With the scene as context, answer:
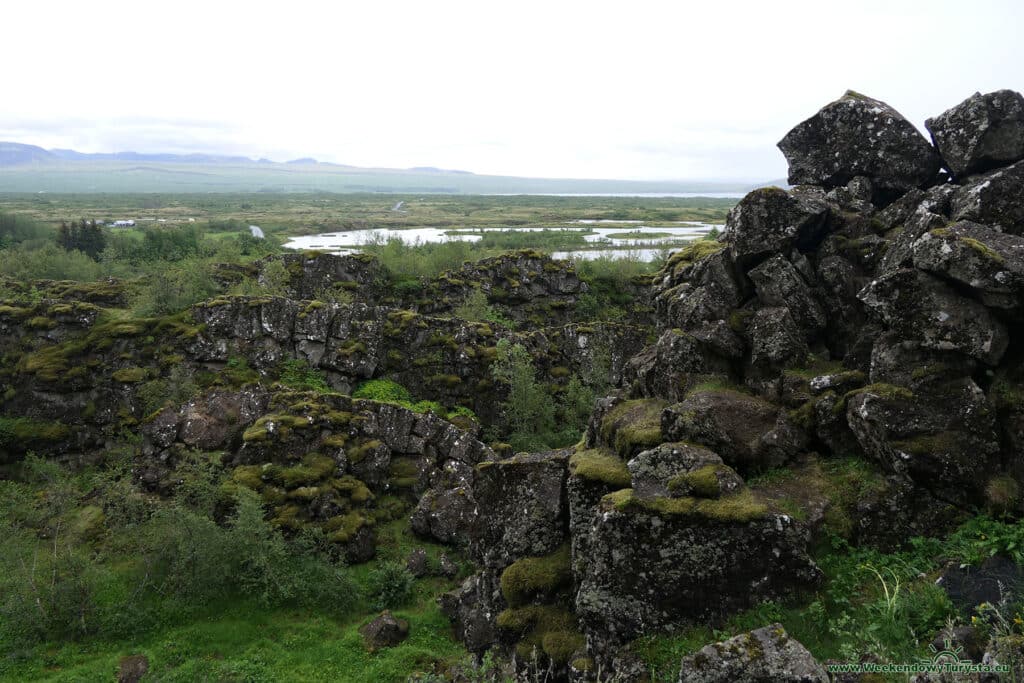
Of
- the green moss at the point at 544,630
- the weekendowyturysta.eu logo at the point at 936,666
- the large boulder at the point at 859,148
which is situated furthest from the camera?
the large boulder at the point at 859,148

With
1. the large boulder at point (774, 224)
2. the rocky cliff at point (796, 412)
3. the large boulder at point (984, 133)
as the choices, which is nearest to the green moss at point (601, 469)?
the rocky cliff at point (796, 412)

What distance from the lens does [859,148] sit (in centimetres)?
2244

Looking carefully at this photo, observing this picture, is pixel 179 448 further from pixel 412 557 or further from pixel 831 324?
pixel 831 324

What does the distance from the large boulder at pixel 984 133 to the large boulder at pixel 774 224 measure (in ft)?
14.1

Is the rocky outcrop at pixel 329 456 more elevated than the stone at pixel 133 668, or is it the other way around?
the rocky outcrop at pixel 329 456

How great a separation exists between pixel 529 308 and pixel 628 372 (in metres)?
48.2

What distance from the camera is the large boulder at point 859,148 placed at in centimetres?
2133

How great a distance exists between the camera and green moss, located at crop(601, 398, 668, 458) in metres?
18.7

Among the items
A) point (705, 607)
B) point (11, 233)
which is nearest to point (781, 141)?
point (705, 607)

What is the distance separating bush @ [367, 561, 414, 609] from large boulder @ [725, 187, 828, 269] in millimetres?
20414

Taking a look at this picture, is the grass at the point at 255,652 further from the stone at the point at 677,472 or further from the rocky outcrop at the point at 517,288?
the rocky outcrop at the point at 517,288

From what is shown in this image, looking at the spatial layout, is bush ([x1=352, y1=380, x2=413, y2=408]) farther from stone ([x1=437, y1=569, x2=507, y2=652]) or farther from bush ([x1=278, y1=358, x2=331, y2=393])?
stone ([x1=437, y1=569, x2=507, y2=652])

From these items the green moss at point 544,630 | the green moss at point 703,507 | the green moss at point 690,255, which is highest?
the green moss at point 690,255

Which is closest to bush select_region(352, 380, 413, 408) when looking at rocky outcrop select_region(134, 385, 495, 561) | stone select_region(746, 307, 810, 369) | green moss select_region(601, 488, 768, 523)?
rocky outcrop select_region(134, 385, 495, 561)
